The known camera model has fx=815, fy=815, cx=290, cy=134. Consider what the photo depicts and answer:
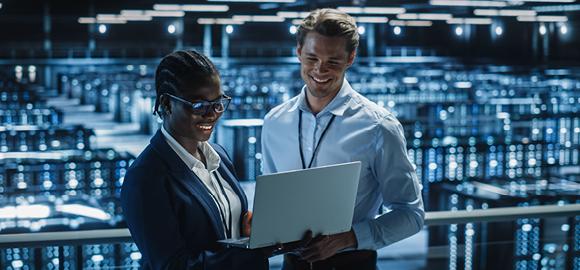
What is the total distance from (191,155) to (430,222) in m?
1.15

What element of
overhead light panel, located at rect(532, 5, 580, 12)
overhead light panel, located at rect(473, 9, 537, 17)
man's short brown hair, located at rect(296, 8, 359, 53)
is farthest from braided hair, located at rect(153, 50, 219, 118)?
overhead light panel, located at rect(473, 9, 537, 17)

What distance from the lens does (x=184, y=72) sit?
1.30 m

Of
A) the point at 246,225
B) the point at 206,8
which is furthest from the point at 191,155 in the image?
the point at 206,8

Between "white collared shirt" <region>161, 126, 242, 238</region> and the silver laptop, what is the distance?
7 centimetres

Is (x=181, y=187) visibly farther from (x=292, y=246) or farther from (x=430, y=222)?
(x=430, y=222)

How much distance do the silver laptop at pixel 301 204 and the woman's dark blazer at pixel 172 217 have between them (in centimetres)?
3

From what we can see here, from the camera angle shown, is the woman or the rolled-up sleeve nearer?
the woman

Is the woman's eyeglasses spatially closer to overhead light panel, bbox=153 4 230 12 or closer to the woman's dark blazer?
the woman's dark blazer

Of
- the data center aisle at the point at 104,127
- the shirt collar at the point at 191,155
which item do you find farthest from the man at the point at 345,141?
the data center aisle at the point at 104,127

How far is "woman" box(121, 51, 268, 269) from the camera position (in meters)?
1.26

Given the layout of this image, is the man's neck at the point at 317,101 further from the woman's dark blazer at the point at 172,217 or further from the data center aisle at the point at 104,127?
the data center aisle at the point at 104,127

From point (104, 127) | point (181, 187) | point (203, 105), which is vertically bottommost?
point (104, 127)

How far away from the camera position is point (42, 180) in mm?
17391

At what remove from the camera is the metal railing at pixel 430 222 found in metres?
2.06
